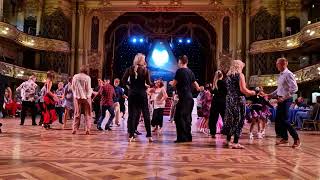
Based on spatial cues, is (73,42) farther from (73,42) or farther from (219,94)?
(219,94)

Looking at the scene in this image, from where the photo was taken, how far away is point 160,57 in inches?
1130

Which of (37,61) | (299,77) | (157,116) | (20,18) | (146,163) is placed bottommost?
(146,163)

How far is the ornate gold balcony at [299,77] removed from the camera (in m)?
18.4

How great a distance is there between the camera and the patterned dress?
6.03m

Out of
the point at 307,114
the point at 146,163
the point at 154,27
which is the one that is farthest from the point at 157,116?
the point at 154,27

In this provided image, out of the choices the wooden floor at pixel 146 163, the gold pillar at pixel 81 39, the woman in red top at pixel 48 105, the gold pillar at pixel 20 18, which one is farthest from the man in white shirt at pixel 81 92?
the gold pillar at pixel 20 18

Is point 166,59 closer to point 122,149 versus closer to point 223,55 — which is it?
point 223,55

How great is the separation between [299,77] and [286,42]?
289cm

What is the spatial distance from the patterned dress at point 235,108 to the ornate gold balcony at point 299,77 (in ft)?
44.5

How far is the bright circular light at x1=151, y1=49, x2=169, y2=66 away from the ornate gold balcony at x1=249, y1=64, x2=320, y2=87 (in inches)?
294

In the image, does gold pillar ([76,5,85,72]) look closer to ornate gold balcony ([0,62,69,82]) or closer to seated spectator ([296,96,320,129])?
ornate gold balcony ([0,62,69,82])

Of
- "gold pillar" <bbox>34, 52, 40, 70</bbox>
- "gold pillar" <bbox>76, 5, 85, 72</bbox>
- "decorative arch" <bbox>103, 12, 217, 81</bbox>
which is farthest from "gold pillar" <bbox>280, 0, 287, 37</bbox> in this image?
"gold pillar" <bbox>34, 52, 40, 70</bbox>

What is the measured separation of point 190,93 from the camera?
6859mm

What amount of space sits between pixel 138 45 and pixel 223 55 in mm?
6668
